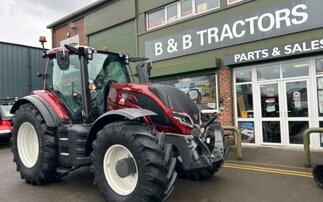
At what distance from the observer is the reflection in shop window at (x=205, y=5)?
35.4 ft

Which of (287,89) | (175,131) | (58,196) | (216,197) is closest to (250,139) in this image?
(287,89)

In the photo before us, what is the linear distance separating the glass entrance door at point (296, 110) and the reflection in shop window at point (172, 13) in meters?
5.14

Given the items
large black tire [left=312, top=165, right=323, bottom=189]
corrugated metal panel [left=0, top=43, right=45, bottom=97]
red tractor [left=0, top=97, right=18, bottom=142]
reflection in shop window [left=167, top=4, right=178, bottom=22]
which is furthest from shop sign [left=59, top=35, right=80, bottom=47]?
large black tire [left=312, top=165, right=323, bottom=189]

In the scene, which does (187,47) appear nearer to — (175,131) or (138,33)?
(138,33)

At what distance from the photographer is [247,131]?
33.2 ft

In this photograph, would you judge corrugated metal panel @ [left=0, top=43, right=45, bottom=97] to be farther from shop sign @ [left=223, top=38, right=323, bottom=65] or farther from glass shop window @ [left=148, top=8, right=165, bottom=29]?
shop sign @ [left=223, top=38, right=323, bottom=65]

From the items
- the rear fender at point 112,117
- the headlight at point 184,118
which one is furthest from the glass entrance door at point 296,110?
the rear fender at point 112,117

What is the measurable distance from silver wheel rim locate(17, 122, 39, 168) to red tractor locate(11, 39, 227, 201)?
18 millimetres

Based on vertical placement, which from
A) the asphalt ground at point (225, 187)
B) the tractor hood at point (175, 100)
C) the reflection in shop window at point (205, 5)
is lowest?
the asphalt ground at point (225, 187)

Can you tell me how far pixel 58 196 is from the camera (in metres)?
4.85

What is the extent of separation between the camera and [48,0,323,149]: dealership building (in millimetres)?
8773

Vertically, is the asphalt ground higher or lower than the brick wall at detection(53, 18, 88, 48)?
lower

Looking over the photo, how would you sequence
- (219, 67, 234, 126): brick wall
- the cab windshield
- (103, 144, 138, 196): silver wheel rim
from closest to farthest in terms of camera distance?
(103, 144, 138, 196): silver wheel rim
the cab windshield
(219, 67, 234, 126): brick wall

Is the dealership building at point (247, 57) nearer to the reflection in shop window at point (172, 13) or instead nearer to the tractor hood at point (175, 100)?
the reflection in shop window at point (172, 13)
